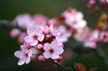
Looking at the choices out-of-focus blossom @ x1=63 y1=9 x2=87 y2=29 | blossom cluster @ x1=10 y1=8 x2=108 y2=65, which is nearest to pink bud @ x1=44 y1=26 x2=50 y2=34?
blossom cluster @ x1=10 y1=8 x2=108 y2=65

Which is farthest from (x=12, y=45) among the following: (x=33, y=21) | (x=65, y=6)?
(x=65, y=6)

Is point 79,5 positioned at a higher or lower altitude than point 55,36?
lower

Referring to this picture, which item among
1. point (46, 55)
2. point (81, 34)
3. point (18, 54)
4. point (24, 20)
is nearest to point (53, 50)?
point (46, 55)

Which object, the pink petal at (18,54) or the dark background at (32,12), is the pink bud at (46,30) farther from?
the dark background at (32,12)

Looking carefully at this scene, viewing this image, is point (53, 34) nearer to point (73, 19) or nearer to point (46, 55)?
point (46, 55)

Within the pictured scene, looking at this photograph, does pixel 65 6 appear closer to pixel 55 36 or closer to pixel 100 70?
pixel 100 70

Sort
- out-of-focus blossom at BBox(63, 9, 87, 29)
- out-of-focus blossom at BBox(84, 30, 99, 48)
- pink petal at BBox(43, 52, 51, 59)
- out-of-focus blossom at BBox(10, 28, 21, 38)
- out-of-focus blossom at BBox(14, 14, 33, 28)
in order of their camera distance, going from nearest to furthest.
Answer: pink petal at BBox(43, 52, 51, 59), out-of-focus blossom at BBox(84, 30, 99, 48), out-of-focus blossom at BBox(63, 9, 87, 29), out-of-focus blossom at BBox(10, 28, 21, 38), out-of-focus blossom at BBox(14, 14, 33, 28)

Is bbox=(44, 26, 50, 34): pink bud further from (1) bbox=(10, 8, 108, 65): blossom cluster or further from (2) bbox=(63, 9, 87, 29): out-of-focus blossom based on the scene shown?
(2) bbox=(63, 9, 87, 29): out-of-focus blossom
